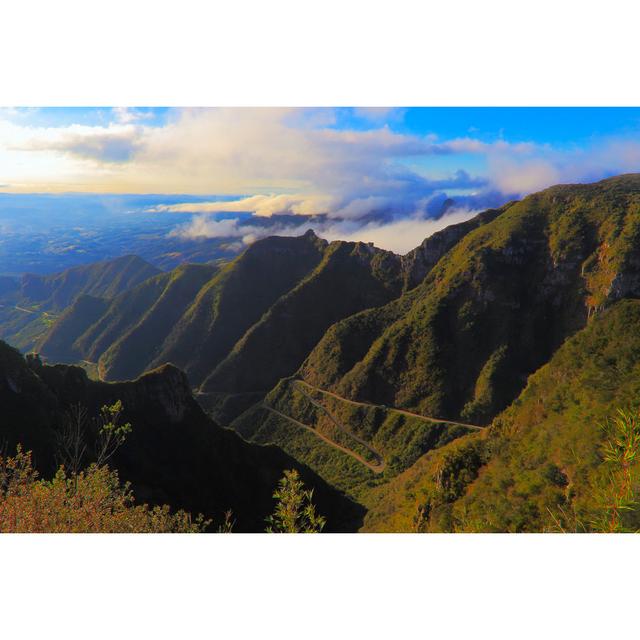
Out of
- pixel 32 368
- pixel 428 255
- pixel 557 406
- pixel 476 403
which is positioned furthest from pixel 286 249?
pixel 557 406

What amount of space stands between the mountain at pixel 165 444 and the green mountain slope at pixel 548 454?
4.96 meters

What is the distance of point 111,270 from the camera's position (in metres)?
85.4

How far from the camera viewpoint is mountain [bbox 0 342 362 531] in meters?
12.1

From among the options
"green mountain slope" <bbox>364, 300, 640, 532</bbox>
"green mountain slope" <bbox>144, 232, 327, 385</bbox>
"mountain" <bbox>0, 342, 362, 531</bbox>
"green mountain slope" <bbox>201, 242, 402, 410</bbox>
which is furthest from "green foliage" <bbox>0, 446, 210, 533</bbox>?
"green mountain slope" <bbox>144, 232, 327, 385</bbox>

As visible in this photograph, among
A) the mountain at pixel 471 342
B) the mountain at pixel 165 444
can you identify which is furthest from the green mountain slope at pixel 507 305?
the mountain at pixel 165 444

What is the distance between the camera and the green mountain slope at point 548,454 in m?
6.14

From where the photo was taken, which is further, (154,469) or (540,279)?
(540,279)

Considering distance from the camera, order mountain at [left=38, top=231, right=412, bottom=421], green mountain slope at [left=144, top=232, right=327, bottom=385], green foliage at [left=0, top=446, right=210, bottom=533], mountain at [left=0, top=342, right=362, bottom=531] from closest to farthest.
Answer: green foliage at [left=0, top=446, right=210, bottom=533] < mountain at [left=0, top=342, right=362, bottom=531] < mountain at [left=38, top=231, right=412, bottom=421] < green mountain slope at [left=144, top=232, right=327, bottom=385]

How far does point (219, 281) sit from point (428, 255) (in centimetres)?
3573

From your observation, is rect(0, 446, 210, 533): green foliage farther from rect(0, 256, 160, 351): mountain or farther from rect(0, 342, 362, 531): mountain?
rect(0, 256, 160, 351): mountain

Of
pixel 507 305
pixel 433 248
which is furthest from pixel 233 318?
pixel 507 305

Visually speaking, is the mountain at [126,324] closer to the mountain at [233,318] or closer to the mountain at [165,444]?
the mountain at [233,318]

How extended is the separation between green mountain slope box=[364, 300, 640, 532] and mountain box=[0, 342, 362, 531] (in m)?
4.96

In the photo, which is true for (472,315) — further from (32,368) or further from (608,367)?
(32,368)
